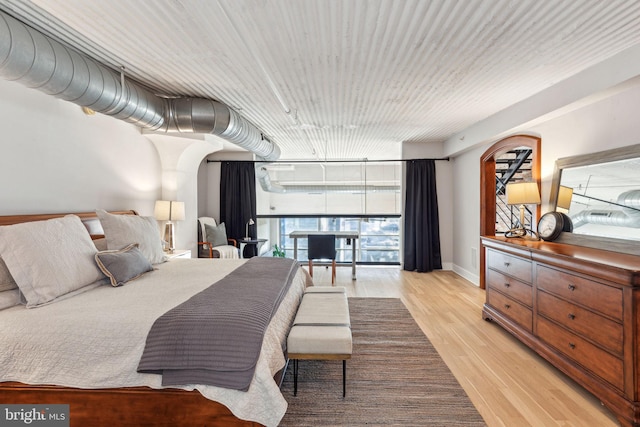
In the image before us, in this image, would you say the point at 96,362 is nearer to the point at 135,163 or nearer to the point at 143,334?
the point at 143,334

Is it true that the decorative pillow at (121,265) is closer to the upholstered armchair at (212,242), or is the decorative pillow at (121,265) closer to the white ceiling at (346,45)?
the white ceiling at (346,45)

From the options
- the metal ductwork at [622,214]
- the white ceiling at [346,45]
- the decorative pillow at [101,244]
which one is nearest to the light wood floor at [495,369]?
the metal ductwork at [622,214]

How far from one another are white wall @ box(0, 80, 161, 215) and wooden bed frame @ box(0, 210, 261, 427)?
1.53 meters

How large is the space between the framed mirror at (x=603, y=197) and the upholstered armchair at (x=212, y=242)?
4.63 m

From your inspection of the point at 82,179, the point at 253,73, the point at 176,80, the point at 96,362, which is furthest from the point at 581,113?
the point at 82,179

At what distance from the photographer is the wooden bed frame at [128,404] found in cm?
160

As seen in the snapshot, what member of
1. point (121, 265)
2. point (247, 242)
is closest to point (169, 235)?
point (247, 242)

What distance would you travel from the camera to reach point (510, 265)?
3.00m

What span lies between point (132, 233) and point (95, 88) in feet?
4.14

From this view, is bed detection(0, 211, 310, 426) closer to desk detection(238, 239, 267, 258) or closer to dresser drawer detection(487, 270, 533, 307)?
dresser drawer detection(487, 270, 533, 307)

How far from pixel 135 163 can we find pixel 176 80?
146cm

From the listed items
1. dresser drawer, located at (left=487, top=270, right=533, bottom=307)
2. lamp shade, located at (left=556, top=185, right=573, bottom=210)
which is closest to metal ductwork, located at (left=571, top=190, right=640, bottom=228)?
lamp shade, located at (left=556, top=185, right=573, bottom=210)

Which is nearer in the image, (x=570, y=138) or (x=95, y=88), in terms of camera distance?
(x=95, y=88)

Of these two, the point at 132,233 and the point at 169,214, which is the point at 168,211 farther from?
the point at 132,233
